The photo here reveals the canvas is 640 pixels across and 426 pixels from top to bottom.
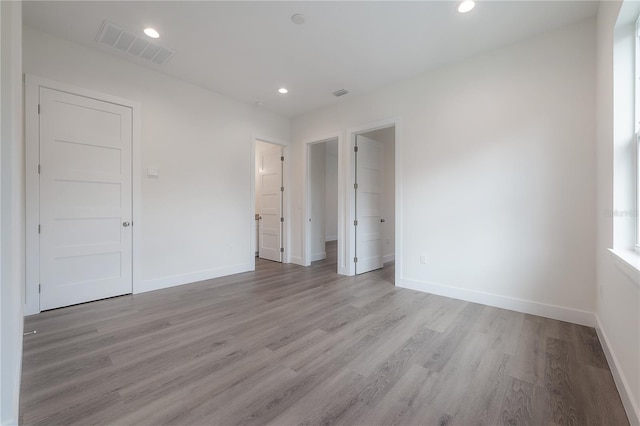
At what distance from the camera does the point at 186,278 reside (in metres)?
3.94

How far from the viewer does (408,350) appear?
2105mm

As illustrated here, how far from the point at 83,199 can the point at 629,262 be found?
4790 millimetres

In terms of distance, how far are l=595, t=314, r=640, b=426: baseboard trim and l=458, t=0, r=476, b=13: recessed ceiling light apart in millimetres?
2945

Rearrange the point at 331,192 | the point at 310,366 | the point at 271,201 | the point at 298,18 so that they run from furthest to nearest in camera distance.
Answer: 1. the point at 331,192
2. the point at 271,201
3. the point at 298,18
4. the point at 310,366

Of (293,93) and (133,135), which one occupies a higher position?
(293,93)

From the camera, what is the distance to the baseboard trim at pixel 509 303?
2.58m

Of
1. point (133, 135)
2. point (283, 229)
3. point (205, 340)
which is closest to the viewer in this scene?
point (205, 340)

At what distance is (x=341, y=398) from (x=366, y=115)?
3.81 m

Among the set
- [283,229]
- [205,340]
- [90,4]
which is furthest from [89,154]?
[283,229]

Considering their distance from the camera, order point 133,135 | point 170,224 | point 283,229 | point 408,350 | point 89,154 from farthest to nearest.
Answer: point 283,229 < point 170,224 < point 133,135 < point 89,154 < point 408,350

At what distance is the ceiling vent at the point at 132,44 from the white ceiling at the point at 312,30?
79 millimetres

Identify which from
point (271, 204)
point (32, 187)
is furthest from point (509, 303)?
point (32, 187)

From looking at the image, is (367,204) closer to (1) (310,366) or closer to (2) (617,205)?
(2) (617,205)

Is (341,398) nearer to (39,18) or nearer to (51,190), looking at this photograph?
(51,190)
